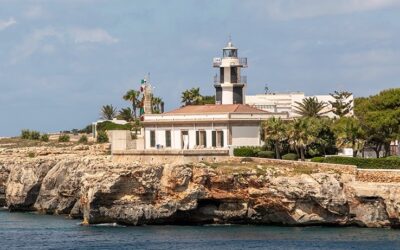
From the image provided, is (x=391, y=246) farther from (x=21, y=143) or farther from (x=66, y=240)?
(x=21, y=143)

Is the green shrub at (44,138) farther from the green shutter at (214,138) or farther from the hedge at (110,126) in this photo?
the green shutter at (214,138)

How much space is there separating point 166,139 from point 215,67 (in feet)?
34.0

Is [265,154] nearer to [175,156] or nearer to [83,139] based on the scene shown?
[175,156]

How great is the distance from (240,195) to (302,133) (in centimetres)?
1119

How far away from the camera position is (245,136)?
88750 mm

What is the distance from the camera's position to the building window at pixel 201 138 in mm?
89562

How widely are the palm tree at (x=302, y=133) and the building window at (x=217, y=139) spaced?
733cm

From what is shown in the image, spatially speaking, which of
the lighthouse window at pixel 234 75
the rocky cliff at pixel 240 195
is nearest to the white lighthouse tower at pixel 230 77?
the lighthouse window at pixel 234 75

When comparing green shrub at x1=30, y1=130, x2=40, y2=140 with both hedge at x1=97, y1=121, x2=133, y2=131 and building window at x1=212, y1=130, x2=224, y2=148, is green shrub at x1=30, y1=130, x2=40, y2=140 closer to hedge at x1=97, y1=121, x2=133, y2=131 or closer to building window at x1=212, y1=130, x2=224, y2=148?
hedge at x1=97, y1=121, x2=133, y2=131

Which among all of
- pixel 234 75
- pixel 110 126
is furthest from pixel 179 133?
pixel 110 126

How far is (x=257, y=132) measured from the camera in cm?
8938

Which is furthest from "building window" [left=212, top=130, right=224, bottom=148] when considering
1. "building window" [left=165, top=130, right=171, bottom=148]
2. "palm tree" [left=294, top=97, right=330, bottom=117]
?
"palm tree" [left=294, top=97, right=330, bottom=117]

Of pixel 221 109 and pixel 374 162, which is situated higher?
pixel 221 109

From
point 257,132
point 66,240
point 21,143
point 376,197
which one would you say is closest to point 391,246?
point 376,197
